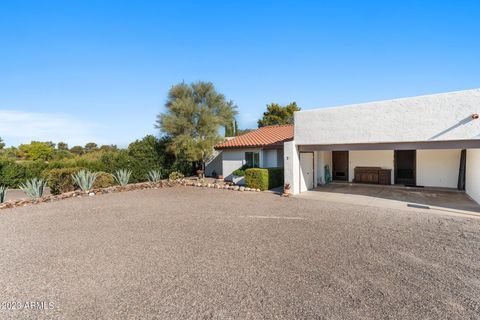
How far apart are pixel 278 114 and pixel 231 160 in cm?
2631

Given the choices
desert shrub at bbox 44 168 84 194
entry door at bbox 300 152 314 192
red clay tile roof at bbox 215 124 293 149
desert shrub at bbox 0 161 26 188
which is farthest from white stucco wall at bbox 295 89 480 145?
desert shrub at bbox 0 161 26 188

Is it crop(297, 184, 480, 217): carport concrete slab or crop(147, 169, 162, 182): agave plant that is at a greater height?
crop(147, 169, 162, 182): agave plant

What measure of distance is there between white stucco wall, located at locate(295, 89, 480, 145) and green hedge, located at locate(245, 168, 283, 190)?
9.83 feet

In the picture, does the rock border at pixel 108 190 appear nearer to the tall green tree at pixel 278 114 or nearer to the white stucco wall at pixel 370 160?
the white stucco wall at pixel 370 160

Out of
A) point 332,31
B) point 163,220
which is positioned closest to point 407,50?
point 332,31

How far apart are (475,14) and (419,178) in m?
9.30

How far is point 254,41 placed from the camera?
15.4 m

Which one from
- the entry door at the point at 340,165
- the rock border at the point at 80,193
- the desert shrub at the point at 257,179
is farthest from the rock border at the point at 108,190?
the entry door at the point at 340,165

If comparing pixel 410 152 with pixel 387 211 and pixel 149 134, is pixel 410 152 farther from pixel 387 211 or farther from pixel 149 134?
pixel 149 134

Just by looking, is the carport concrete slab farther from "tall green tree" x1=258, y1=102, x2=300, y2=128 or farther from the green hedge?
"tall green tree" x1=258, y1=102, x2=300, y2=128

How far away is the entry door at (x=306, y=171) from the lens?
49.8 ft

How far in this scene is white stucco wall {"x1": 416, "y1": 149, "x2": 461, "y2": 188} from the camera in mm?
14829

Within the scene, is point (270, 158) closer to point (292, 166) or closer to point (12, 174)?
point (292, 166)

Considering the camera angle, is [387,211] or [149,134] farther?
[149,134]
